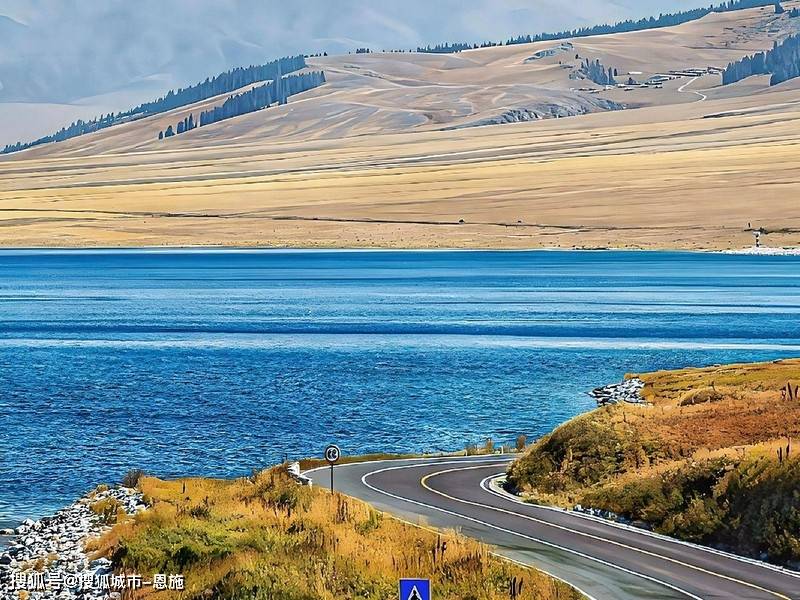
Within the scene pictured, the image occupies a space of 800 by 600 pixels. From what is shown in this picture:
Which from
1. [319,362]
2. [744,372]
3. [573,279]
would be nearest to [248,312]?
[319,362]

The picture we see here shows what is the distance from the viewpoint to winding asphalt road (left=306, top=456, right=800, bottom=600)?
24.8 metres

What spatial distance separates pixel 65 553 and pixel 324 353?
5091cm

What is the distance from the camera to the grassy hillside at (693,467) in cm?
2878

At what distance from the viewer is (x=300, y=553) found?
25.9m

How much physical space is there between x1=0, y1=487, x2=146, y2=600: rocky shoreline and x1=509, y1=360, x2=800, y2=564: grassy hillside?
1081cm

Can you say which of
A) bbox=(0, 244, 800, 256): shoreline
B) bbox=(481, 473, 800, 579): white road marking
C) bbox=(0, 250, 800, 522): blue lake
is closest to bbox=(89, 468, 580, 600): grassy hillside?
bbox=(481, 473, 800, 579): white road marking

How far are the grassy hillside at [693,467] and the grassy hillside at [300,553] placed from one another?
5.80 m

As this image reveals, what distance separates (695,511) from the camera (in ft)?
99.6

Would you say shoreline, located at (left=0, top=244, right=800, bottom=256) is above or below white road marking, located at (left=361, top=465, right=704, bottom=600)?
above

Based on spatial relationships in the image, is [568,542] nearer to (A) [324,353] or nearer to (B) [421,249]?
(A) [324,353]

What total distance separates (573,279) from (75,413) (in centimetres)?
8835

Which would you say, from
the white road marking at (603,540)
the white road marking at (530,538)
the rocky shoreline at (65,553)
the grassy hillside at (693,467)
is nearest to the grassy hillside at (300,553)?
the rocky shoreline at (65,553)

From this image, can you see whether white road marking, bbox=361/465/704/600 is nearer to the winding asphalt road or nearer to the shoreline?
the winding asphalt road

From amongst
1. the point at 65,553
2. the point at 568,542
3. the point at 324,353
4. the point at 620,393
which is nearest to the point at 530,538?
the point at 568,542
